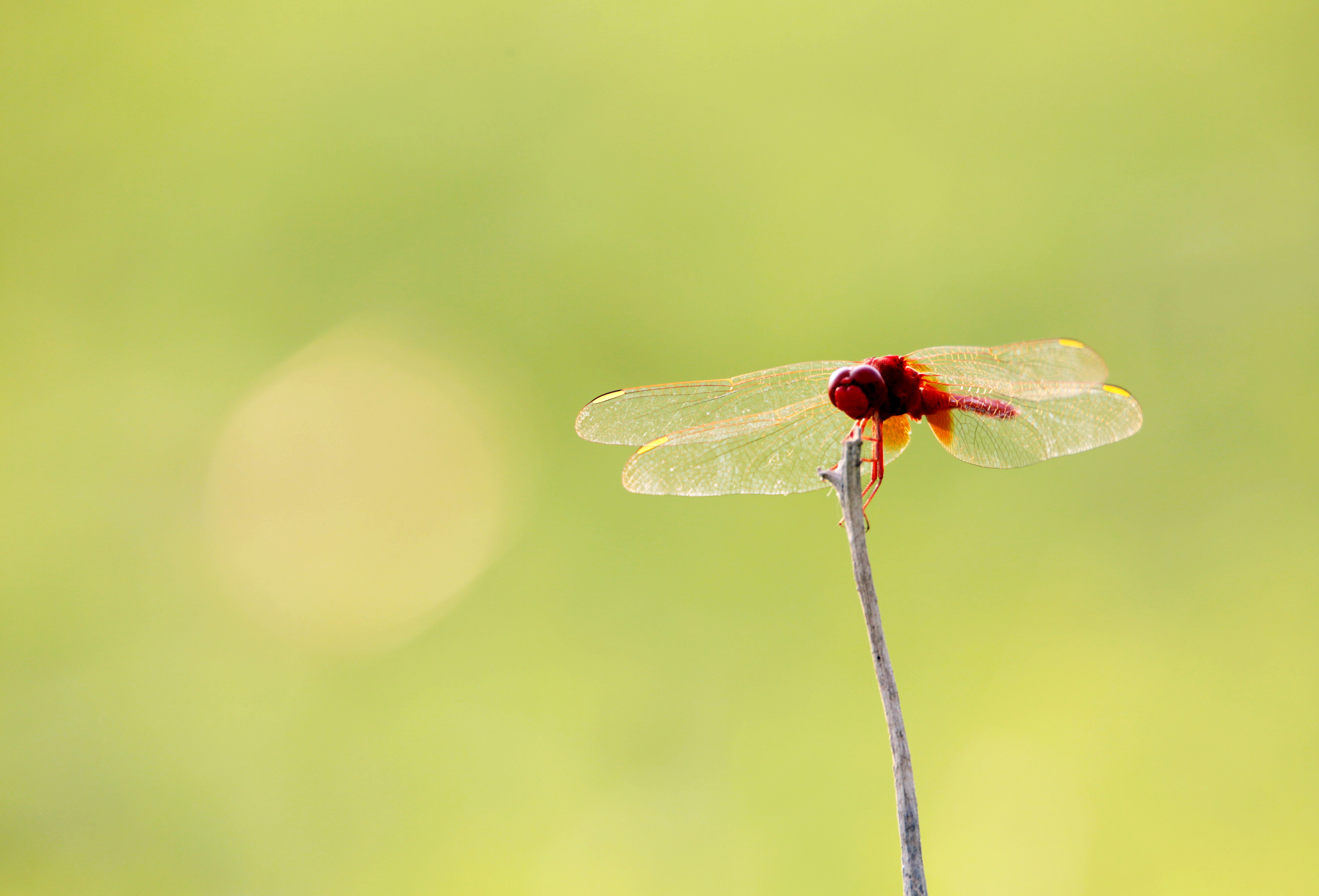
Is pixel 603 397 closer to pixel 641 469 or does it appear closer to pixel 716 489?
pixel 641 469

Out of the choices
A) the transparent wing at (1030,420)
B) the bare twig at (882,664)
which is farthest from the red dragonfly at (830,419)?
the bare twig at (882,664)

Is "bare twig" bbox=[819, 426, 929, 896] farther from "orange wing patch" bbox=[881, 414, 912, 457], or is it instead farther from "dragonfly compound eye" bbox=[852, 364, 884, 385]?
"orange wing patch" bbox=[881, 414, 912, 457]

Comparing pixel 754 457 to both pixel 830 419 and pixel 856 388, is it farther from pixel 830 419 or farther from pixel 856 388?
pixel 856 388

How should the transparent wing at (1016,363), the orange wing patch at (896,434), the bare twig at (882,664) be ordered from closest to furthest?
the bare twig at (882,664)
the transparent wing at (1016,363)
the orange wing patch at (896,434)

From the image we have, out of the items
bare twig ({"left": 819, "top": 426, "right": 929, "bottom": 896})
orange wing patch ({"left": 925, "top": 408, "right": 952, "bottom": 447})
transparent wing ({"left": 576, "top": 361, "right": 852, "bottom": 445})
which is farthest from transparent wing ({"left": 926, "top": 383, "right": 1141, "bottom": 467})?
bare twig ({"left": 819, "top": 426, "right": 929, "bottom": 896})

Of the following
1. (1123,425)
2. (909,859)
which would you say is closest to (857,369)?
(1123,425)

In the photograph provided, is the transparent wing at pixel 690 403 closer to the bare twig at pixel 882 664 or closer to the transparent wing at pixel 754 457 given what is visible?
the transparent wing at pixel 754 457
